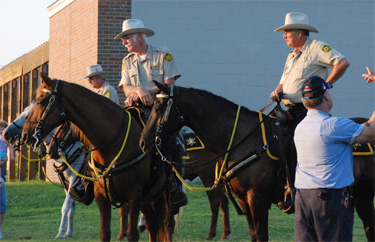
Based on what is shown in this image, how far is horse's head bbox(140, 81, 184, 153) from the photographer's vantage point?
7.18 m

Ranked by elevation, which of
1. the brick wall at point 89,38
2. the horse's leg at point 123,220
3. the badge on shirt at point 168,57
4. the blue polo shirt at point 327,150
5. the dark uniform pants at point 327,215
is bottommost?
the horse's leg at point 123,220

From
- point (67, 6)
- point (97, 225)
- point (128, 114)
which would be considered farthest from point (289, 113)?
point (67, 6)

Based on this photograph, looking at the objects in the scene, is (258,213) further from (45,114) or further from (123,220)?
(123,220)

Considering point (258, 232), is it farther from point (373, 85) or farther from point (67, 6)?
point (67, 6)

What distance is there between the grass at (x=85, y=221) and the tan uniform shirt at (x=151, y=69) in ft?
12.6

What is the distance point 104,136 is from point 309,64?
256 centimetres

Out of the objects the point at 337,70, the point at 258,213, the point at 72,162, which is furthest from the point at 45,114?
the point at 337,70

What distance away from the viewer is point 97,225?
14391mm

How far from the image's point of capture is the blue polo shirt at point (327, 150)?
524cm

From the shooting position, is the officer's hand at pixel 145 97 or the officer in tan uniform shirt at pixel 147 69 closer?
the officer's hand at pixel 145 97

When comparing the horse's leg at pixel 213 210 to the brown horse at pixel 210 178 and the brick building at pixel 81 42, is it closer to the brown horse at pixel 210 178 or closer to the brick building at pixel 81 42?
the brown horse at pixel 210 178

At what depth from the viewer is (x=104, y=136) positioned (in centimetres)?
802

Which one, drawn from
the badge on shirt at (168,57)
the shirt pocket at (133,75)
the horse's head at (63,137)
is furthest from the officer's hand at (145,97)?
the horse's head at (63,137)

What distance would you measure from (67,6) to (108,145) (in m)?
16.7
